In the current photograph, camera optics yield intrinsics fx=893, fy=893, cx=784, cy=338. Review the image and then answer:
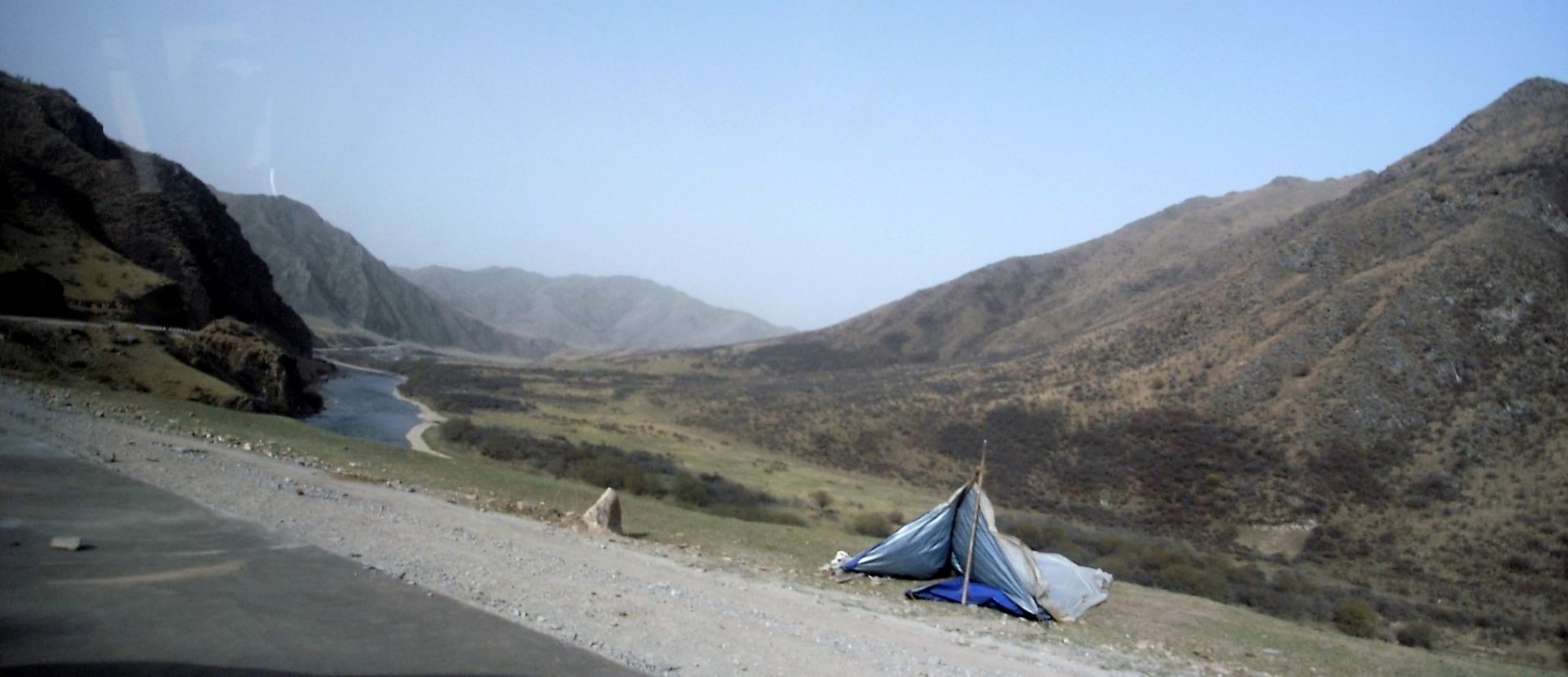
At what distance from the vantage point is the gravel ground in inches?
371

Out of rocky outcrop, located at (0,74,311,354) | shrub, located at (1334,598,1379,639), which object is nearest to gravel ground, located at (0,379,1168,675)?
shrub, located at (1334,598,1379,639)

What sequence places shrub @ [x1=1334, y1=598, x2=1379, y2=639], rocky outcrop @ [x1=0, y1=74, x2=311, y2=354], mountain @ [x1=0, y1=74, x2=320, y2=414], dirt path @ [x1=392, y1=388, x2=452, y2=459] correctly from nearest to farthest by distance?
shrub @ [x1=1334, y1=598, x2=1379, y2=639] → mountain @ [x1=0, y1=74, x2=320, y2=414] → dirt path @ [x1=392, y1=388, x2=452, y2=459] → rocky outcrop @ [x1=0, y1=74, x2=311, y2=354]

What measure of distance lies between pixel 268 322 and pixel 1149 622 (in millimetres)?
67958

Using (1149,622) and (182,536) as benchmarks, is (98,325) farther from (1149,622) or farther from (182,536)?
(1149,622)

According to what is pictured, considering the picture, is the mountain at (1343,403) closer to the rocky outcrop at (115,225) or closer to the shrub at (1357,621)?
the shrub at (1357,621)

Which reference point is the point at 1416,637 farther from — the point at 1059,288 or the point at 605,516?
the point at 1059,288

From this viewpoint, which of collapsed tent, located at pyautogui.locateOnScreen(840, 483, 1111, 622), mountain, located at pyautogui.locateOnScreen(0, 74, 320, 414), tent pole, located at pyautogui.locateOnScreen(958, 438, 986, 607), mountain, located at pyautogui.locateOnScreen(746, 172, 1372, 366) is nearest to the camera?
tent pole, located at pyautogui.locateOnScreen(958, 438, 986, 607)

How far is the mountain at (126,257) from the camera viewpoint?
34062 millimetres

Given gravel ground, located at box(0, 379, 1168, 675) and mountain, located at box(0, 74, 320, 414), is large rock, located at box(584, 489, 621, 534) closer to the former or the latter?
gravel ground, located at box(0, 379, 1168, 675)

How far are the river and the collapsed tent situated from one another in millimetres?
26080

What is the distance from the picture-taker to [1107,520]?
1470 inches

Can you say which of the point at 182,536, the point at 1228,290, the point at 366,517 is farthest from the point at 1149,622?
the point at 1228,290

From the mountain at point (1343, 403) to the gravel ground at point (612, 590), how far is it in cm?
1627

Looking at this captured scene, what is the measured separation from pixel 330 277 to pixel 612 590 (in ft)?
595
